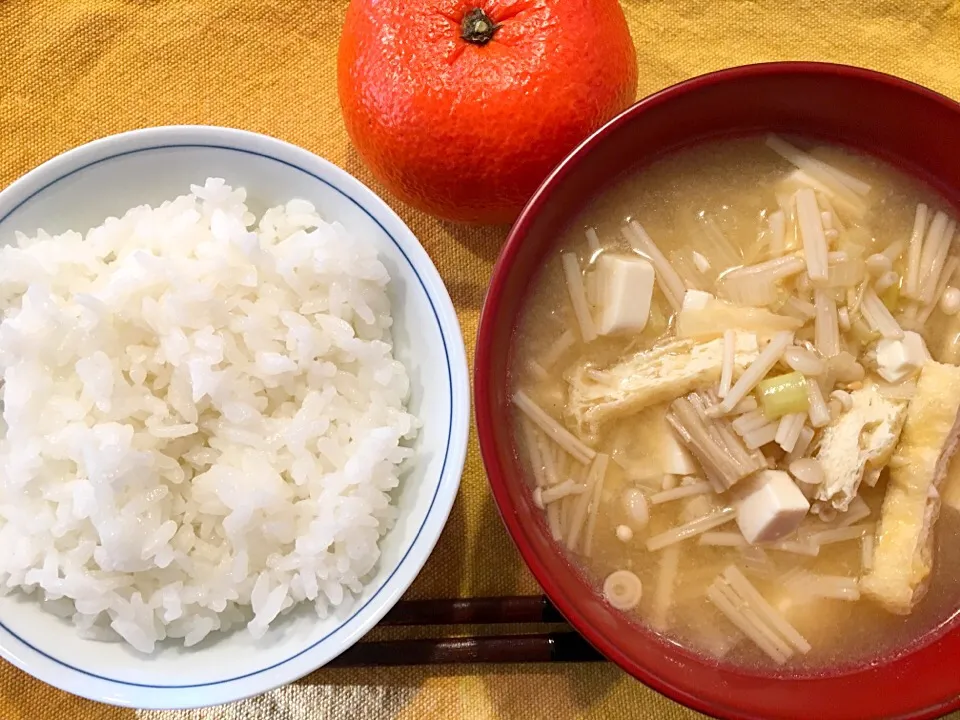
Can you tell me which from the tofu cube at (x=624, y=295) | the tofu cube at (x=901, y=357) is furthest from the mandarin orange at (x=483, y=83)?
the tofu cube at (x=901, y=357)

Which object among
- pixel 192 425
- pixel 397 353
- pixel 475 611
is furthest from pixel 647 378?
pixel 192 425

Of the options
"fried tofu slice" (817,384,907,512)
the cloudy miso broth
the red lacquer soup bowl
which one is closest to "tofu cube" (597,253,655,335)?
the cloudy miso broth

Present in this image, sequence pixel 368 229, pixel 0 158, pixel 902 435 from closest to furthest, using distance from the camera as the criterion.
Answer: pixel 902 435 < pixel 368 229 < pixel 0 158

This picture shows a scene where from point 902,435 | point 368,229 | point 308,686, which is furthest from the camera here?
point 308,686

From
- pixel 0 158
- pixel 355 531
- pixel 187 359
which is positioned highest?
pixel 0 158

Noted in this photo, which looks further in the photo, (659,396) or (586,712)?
(586,712)

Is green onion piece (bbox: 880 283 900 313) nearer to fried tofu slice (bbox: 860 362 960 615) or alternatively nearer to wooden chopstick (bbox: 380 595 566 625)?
fried tofu slice (bbox: 860 362 960 615)

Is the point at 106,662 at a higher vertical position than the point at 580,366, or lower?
lower

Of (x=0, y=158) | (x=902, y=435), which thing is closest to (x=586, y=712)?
(x=902, y=435)

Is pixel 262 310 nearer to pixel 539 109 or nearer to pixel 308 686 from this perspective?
pixel 539 109
